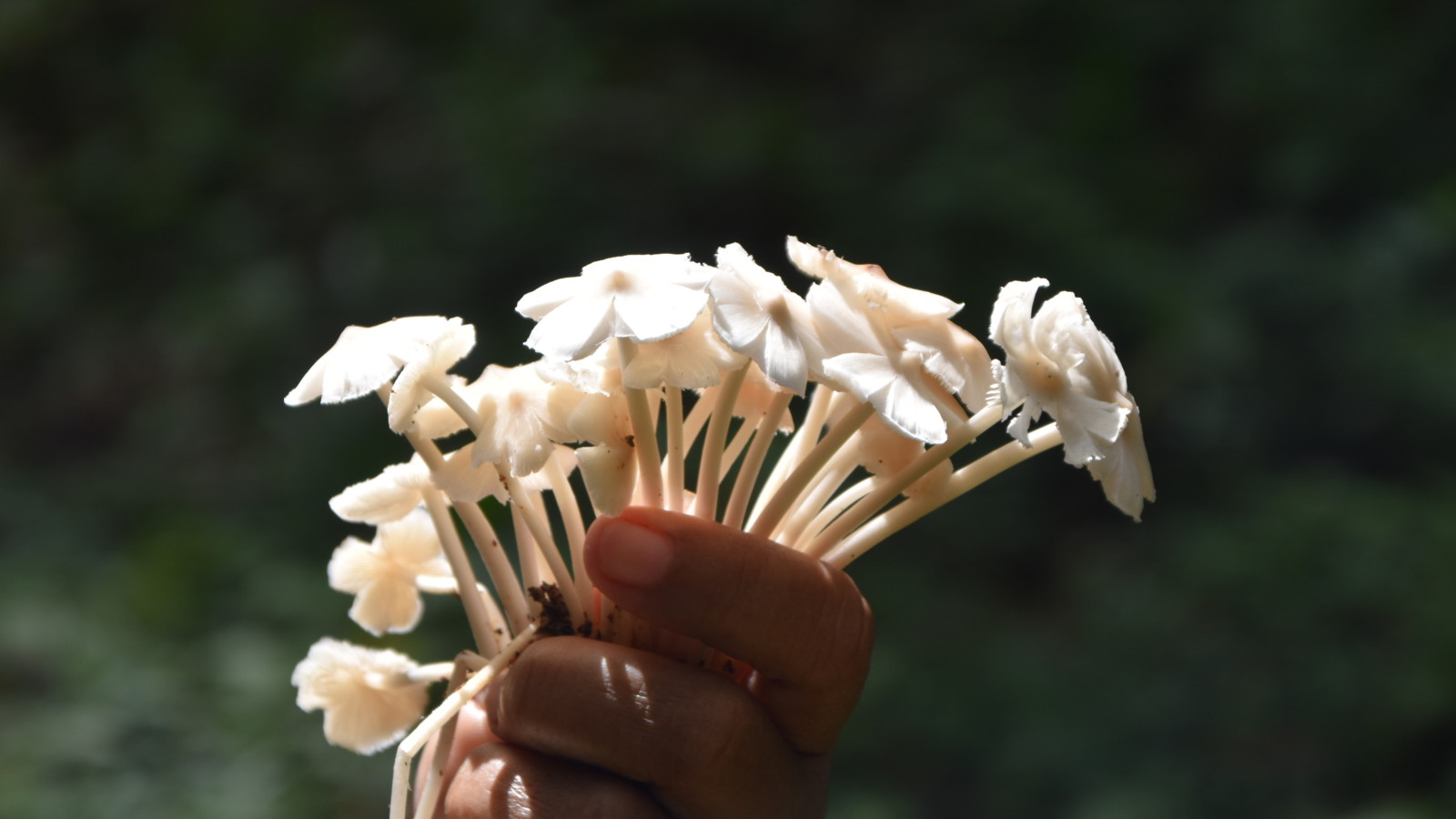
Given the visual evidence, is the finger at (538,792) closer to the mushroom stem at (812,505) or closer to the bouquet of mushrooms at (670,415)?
the bouquet of mushrooms at (670,415)

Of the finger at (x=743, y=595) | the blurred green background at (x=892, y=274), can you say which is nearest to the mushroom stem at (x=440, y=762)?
the finger at (x=743, y=595)

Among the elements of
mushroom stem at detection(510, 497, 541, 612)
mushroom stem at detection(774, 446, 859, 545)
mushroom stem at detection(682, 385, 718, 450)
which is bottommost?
mushroom stem at detection(510, 497, 541, 612)

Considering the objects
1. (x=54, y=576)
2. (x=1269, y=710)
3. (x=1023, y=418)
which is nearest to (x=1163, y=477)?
(x=1269, y=710)

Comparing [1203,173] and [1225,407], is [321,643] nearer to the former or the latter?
[1225,407]

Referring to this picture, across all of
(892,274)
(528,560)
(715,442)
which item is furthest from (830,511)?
(892,274)

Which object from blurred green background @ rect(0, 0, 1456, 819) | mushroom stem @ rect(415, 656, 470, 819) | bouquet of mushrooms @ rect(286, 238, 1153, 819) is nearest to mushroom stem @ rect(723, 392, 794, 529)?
bouquet of mushrooms @ rect(286, 238, 1153, 819)

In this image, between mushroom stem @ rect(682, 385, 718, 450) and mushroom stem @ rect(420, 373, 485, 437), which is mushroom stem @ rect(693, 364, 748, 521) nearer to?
mushroom stem @ rect(682, 385, 718, 450)
